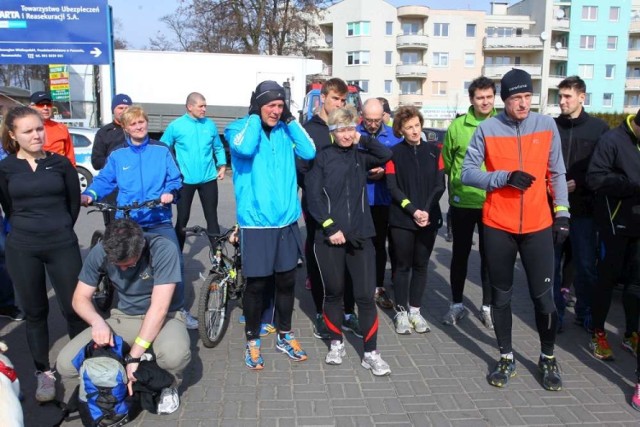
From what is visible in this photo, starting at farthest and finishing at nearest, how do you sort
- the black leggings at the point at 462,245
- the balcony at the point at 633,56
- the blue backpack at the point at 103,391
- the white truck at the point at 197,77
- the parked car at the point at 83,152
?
the balcony at the point at 633,56
the white truck at the point at 197,77
the parked car at the point at 83,152
the black leggings at the point at 462,245
the blue backpack at the point at 103,391

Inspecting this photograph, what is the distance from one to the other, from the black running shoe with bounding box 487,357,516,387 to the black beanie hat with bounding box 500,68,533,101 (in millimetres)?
1905

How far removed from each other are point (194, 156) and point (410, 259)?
8.42ft

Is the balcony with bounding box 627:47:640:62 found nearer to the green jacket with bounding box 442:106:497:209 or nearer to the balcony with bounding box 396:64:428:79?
the balcony with bounding box 396:64:428:79

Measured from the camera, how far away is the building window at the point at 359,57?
193 ft

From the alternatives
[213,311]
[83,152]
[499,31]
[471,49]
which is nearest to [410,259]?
[213,311]

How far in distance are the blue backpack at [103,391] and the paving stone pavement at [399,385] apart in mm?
206

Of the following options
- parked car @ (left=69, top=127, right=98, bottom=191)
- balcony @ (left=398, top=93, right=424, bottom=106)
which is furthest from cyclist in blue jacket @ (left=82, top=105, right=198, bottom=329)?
balcony @ (left=398, top=93, right=424, bottom=106)

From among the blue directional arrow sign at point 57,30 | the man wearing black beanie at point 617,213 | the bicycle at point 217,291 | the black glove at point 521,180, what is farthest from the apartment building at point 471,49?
the black glove at point 521,180

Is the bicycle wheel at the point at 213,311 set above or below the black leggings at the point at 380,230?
below

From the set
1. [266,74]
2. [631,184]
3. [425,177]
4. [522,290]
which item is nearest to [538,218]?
[631,184]

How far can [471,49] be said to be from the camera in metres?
59.8

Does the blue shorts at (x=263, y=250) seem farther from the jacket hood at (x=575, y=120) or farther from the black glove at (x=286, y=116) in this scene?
the jacket hood at (x=575, y=120)

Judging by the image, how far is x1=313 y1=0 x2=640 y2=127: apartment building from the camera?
2302 inches

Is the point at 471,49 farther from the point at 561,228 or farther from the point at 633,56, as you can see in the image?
the point at 561,228
